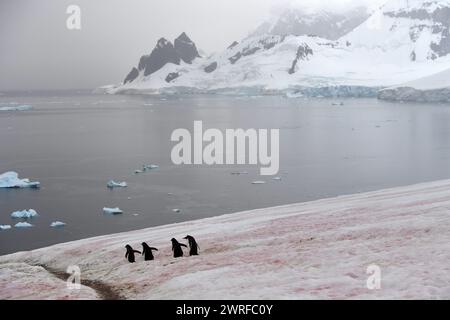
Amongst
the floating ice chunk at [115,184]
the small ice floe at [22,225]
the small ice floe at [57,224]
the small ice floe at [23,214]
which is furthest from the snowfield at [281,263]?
the floating ice chunk at [115,184]

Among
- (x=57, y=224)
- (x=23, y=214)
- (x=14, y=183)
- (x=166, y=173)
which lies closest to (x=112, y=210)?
(x=57, y=224)

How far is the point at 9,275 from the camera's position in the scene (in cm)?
2295

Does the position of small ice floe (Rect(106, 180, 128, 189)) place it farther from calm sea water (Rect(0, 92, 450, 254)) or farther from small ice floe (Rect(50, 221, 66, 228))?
small ice floe (Rect(50, 221, 66, 228))

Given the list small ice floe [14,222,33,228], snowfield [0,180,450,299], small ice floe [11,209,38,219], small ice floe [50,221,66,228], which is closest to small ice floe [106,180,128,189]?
small ice floe [11,209,38,219]

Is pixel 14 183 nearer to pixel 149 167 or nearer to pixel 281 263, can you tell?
pixel 149 167

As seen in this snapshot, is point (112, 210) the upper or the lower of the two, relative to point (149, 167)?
lower

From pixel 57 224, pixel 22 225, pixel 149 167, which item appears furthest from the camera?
pixel 149 167

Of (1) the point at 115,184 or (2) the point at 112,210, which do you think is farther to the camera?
(1) the point at 115,184

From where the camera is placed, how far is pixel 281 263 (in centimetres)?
1975

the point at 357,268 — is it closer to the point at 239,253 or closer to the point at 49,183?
the point at 239,253

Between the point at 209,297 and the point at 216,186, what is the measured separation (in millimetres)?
43363

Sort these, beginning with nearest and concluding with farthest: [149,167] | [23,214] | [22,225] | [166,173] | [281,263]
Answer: [281,263]
[22,225]
[23,214]
[166,173]
[149,167]

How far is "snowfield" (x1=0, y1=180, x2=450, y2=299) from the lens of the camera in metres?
16.7
